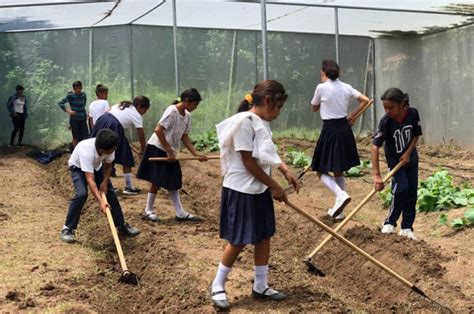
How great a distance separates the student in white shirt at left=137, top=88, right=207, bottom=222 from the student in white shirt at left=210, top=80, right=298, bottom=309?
2930mm

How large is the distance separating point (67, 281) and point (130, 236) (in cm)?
158

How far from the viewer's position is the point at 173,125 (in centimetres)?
763

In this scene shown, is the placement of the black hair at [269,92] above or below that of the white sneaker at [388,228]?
above

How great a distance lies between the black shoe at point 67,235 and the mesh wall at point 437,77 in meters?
9.65

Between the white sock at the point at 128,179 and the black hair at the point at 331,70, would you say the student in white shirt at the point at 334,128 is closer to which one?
the black hair at the point at 331,70

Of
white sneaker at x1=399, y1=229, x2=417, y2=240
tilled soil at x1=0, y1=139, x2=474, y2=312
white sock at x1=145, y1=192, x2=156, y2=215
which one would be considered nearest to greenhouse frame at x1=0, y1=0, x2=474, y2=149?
tilled soil at x1=0, y1=139, x2=474, y2=312

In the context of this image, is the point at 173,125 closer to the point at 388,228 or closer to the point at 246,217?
the point at 388,228

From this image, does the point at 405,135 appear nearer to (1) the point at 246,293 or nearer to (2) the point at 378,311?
(2) the point at 378,311

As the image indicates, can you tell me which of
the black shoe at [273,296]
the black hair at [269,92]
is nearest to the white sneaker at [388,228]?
the black shoe at [273,296]

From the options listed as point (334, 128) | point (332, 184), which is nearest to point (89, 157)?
point (332, 184)

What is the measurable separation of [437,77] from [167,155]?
29.6 ft

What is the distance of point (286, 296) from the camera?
4859 millimetres

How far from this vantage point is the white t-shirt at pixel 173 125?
7.52m

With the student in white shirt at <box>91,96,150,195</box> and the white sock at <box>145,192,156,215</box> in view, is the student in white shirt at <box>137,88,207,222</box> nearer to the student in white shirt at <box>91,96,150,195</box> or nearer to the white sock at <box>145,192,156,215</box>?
the white sock at <box>145,192,156,215</box>
